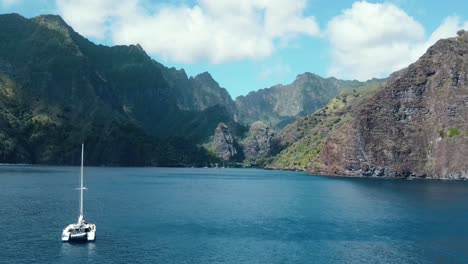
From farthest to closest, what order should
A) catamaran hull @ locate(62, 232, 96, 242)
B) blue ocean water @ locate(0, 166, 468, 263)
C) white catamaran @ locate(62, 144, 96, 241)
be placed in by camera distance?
white catamaran @ locate(62, 144, 96, 241)
catamaran hull @ locate(62, 232, 96, 242)
blue ocean water @ locate(0, 166, 468, 263)

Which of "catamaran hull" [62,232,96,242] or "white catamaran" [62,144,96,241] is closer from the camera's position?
"catamaran hull" [62,232,96,242]

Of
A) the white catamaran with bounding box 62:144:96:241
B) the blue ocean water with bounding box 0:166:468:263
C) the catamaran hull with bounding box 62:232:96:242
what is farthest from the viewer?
the white catamaran with bounding box 62:144:96:241

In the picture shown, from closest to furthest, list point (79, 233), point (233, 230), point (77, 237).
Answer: point (77, 237)
point (79, 233)
point (233, 230)

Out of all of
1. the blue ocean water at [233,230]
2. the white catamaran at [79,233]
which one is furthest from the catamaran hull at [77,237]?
the blue ocean water at [233,230]

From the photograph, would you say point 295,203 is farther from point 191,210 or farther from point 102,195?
point 102,195

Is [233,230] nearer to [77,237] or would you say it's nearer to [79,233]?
[79,233]

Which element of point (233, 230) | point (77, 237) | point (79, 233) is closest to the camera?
point (77, 237)

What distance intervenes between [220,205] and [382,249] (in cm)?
7855

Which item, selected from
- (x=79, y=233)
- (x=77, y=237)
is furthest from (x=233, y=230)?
(x=77, y=237)

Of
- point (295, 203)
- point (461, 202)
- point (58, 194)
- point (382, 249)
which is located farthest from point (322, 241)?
point (58, 194)

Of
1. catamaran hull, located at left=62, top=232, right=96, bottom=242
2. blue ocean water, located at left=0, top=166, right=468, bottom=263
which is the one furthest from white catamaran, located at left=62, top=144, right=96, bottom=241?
blue ocean water, located at left=0, top=166, right=468, bottom=263

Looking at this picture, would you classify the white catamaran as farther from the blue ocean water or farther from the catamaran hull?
the blue ocean water

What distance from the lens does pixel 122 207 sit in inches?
6403

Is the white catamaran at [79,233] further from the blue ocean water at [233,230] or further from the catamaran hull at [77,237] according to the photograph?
the blue ocean water at [233,230]
